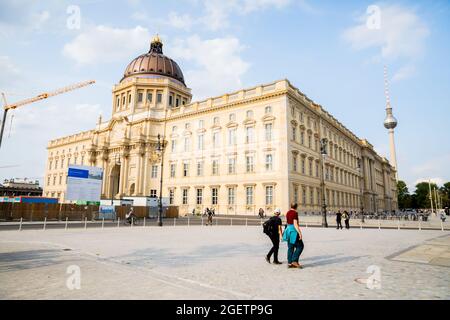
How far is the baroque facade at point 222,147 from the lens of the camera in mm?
37188

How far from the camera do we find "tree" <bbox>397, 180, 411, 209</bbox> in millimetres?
120938

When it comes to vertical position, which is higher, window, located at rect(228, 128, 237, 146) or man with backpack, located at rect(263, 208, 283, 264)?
window, located at rect(228, 128, 237, 146)

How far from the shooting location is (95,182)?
3238 cm

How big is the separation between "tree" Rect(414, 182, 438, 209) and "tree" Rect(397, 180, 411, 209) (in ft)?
10.8

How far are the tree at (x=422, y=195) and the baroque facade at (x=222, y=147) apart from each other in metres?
66.3

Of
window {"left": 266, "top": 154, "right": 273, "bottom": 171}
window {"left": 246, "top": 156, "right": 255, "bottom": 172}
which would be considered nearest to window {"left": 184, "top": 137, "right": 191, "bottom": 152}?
window {"left": 246, "top": 156, "right": 255, "bottom": 172}

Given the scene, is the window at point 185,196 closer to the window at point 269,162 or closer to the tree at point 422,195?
the window at point 269,162

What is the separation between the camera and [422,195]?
4626 inches

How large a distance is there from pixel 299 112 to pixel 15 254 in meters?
37.5

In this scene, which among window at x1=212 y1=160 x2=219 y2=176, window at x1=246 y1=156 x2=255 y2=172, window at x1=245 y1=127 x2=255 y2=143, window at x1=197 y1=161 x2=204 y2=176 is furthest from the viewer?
window at x1=197 y1=161 x2=204 y2=176

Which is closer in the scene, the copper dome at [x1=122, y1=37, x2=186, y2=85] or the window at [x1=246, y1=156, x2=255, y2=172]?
the window at [x1=246, y1=156, x2=255, y2=172]

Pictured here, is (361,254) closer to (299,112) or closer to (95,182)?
(95,182)

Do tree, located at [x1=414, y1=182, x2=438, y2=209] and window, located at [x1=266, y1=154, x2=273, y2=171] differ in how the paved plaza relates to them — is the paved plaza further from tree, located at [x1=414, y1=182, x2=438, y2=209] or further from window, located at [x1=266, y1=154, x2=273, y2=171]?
tree, located at [x1=414, y1=182, x2=438, y2=209]

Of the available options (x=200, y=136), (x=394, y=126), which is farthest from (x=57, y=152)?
(x=394, y=126)
